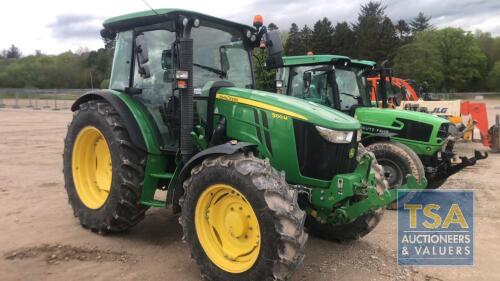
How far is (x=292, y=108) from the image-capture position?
4.40 meters

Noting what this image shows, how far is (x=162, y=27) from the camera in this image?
5.07 metres

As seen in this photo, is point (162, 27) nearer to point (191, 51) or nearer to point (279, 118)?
point (191, 51)

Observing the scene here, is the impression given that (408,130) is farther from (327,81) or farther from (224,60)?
(224,60)

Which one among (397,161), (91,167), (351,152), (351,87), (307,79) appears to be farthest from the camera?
(351,87)

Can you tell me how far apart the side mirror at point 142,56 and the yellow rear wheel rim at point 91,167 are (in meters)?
1.01

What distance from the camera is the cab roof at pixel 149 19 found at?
15.9 feet

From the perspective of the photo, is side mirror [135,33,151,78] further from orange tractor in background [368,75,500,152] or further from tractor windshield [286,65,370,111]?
orange tractor in background [368,75,500,152]

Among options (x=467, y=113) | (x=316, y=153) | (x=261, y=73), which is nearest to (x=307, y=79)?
(x=261, y=73)

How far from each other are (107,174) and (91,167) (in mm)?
314

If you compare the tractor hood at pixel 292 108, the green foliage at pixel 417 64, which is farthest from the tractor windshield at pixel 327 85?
the green foliage at pixel 417 64

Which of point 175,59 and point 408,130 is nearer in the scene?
point 175,59

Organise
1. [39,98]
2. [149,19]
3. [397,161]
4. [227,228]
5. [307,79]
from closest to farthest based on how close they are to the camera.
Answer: [227,228] → [149,19] → [397,161] → [307,79] → [39,98]

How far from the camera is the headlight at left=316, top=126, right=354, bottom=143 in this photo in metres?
4.31

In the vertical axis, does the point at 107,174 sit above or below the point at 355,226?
above
